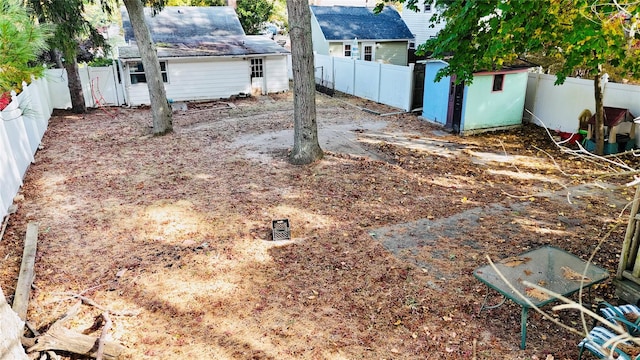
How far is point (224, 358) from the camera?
3.96m

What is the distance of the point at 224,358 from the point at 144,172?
6.32 m

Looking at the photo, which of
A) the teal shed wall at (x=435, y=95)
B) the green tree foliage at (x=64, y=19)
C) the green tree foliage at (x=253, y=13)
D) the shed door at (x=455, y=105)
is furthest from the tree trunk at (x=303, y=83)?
the green tree foliage at (x=253, y=13)

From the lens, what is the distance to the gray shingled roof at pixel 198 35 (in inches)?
732

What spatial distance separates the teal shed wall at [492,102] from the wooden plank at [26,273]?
35.8 feet

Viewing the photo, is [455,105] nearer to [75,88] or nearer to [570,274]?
[570,274]

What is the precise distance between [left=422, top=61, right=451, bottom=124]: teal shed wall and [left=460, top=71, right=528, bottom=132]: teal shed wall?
0.88m

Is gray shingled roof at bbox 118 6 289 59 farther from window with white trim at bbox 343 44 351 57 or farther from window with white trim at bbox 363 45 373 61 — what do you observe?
window with white trim at bbox 363 45 373 61

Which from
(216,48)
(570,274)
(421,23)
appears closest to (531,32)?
(570,274)

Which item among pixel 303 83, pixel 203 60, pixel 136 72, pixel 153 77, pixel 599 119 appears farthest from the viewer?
pixel 203 60

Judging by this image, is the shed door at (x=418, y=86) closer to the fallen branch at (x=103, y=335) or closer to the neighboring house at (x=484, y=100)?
the neighboring house at (x=484, y=100)

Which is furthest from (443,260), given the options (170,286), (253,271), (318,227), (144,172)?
(144,172)

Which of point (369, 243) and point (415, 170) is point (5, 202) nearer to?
point (369, 243)

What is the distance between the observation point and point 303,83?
30.3 ft

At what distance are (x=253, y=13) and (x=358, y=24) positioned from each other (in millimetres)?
7509
